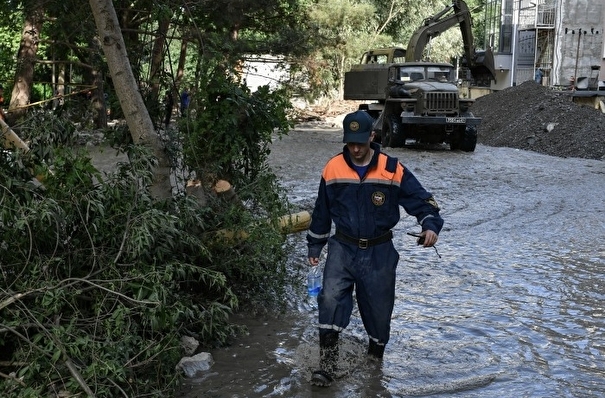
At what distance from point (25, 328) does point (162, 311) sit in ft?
2.44

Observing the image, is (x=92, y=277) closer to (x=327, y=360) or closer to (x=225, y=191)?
(x=327, y=360)

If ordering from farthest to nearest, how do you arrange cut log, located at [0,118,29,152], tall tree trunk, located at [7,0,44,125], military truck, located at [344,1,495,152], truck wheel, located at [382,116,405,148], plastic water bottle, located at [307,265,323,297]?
1. truck wheel, located at [382,116,405,148]
2. military truck, located at [344,1,495,152]
3. tall tree trunk, located at [7,0,44,125]
4. cut log, located at [0,118,29,152]
5. plastic water bottle, located at [307,265,323,297]

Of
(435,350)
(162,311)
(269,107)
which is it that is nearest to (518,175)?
(269,107)

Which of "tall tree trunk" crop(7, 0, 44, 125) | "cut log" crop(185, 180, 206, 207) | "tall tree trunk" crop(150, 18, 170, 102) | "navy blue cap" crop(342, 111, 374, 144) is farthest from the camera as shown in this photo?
"tall tree trunk" crop(7, 0, 44, 125)

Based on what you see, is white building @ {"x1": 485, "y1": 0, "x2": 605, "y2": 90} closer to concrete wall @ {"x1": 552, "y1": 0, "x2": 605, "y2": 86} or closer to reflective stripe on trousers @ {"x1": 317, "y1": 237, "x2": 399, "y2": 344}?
concrete wall @ {"x1": 552, "y1": 0, "x2": 605, "y2": 86}

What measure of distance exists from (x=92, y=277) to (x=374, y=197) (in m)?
1.80

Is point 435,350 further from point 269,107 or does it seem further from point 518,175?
point 518,175

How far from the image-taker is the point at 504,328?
6.38 meters

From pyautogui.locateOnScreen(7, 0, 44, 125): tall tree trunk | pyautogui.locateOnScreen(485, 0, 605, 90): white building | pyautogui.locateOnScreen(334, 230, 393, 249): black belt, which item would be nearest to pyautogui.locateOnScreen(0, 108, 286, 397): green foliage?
pyautogui.locateOnScreen(334, 230, 393, 249): black belt

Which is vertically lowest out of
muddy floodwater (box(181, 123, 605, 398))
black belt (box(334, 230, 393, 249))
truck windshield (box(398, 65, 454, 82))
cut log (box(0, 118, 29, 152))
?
muddy floodwater (box(181, 123, 605, 398))

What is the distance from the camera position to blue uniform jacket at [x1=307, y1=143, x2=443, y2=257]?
5141 mm

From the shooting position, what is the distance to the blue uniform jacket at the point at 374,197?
5141 millimetres

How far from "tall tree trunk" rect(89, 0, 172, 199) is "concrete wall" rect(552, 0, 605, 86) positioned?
132 ft

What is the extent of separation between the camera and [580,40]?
43.8 m
